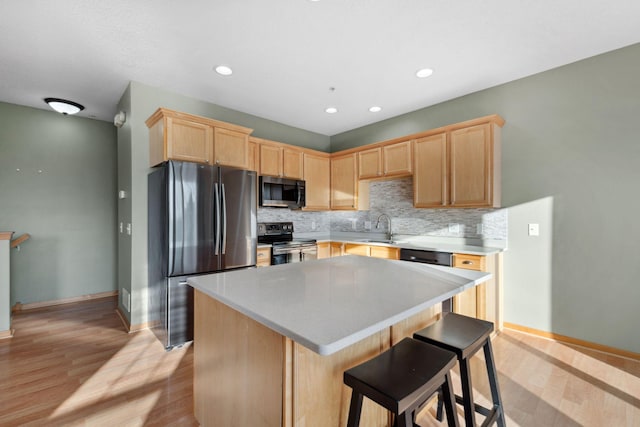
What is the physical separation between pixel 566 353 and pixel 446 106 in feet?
9.58

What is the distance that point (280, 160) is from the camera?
4.20 metres

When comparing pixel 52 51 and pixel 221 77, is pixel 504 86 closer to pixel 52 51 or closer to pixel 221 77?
pixel 221 77

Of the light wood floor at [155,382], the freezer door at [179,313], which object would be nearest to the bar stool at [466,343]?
the light wood floor at [155,382]

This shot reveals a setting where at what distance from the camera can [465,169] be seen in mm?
3211

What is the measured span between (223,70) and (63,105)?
→ 2195 mm

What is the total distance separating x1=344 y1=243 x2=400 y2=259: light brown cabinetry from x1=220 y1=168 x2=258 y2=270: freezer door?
1.40 metres

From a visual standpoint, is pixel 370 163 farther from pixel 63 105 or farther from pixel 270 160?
pixel 63 105

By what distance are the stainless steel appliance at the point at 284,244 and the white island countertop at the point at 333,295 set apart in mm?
1794

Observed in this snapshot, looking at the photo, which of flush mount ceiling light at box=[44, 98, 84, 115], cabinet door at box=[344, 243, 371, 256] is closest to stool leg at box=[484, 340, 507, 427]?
cabinet door at box=[344, 243, 371, 256]

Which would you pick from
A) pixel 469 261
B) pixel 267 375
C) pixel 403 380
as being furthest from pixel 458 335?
pixel 469 261

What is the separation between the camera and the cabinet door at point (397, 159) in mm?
3752

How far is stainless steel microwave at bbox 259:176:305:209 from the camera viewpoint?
13.3 ft

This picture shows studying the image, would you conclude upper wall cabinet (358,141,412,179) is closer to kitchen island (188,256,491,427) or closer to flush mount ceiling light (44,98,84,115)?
kitchen island (188,256,491,427)

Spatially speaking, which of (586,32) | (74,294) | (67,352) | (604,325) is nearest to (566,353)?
(604,325)
